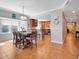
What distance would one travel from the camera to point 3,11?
611cm

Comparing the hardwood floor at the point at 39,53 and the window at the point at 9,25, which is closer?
the hardwood floor at the point at 39,53

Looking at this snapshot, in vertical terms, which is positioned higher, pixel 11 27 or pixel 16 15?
pixel 16 15

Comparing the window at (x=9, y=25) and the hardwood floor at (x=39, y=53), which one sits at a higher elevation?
the window at (x=9, y=25)

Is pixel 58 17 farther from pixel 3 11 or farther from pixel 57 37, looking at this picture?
pixel 3 11

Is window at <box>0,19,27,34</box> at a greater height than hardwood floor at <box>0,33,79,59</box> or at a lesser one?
greater

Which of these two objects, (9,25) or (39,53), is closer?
(39,53)

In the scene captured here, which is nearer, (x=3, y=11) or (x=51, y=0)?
(x=51, y=0)

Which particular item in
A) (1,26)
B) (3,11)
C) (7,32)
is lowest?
(7,32)

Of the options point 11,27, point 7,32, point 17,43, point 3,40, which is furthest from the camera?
point 11,27

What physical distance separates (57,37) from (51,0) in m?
2.90

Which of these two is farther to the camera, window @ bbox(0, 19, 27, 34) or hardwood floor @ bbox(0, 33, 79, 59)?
window @ bbox(0, 19, 27, 34)

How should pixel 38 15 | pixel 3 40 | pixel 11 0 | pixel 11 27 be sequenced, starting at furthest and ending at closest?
pixel 38 15, pixel 11 27, pixel 3 40, pixel 11 0

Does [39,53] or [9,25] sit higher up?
[9,25]

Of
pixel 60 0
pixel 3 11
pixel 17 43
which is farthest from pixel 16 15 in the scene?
pixel 60 0
